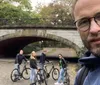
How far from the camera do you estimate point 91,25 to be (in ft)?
4.02

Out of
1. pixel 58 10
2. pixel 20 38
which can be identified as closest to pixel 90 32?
pixel 20 38

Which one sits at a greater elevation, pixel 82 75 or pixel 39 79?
pixel 82 75

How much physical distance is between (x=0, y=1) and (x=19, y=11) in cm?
284

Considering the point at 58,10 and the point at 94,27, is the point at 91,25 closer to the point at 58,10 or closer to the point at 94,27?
the point at 94,27

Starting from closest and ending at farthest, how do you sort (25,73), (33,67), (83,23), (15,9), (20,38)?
(83,23)
(33,67)
(25,73)
(20,38)
(15,9)

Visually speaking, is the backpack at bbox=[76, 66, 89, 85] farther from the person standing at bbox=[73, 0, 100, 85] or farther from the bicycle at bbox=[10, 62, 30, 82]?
the bicycle at bbox=[10, 62, 30, 82]

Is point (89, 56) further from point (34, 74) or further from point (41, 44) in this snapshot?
point (41, 44)

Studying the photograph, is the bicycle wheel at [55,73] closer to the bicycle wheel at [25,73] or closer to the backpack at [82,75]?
the bicycle wheel at [25,73]

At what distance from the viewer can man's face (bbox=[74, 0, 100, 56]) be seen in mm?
1188

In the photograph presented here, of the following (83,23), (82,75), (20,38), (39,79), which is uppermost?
(20,38)

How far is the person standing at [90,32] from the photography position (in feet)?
3.92

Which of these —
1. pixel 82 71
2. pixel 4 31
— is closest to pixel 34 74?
pixel 82 71

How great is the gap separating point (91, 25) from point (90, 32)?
0.04 m

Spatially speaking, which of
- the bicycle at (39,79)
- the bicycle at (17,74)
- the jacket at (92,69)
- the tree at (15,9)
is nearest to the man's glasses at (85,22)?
the jacket at (92,69)
